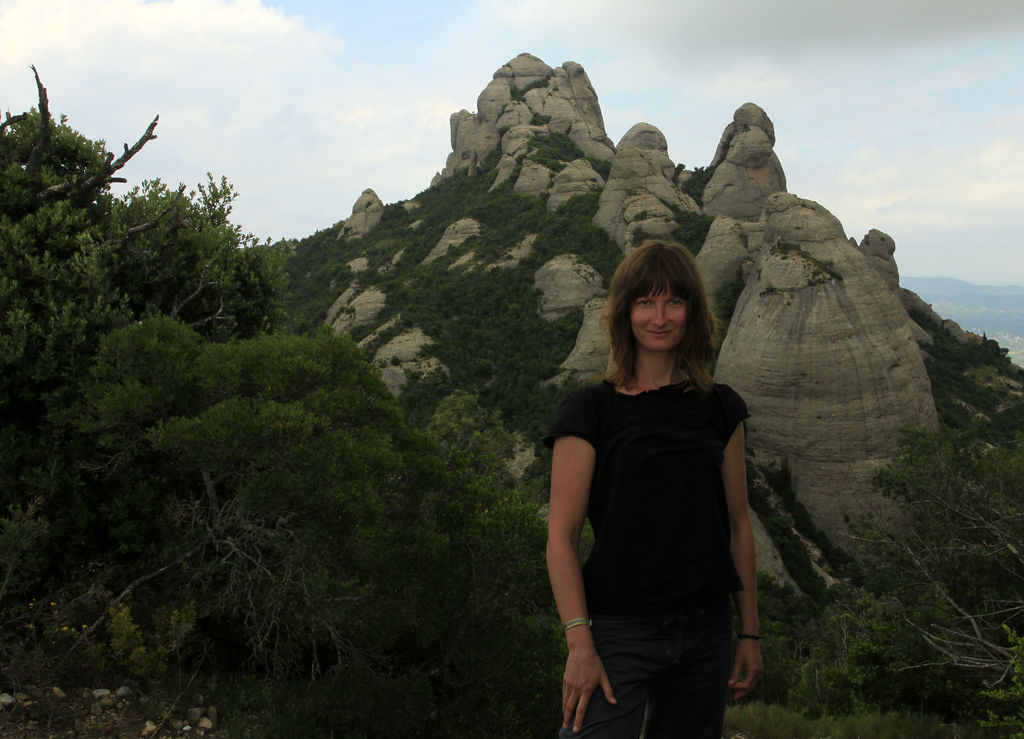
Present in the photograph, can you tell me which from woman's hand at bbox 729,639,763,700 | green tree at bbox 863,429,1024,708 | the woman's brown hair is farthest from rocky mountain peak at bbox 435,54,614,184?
woman's hand at bbox 729,639,763,700

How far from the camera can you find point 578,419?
232 cm

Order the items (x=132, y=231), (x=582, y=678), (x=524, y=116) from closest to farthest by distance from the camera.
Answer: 1. (x=582, y=678)
2. (x=132, y=231)
3. (x=524, y=116)

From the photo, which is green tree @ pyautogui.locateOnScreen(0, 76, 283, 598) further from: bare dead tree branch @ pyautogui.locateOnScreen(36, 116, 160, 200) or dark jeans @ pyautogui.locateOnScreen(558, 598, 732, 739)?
dark jeans @ pyautogui.locateOnScreen(558, 598, 732, 739)

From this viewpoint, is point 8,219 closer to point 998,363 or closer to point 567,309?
point 567,309

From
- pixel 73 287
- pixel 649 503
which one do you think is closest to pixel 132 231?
pixel 73 287

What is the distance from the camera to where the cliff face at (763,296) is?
25828 millimetres

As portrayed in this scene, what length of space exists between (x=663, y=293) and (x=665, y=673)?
141cm

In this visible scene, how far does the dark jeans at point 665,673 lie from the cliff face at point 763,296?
25960 mm

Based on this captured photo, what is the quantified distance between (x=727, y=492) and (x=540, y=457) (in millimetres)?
25414

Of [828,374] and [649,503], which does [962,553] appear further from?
[828,374]

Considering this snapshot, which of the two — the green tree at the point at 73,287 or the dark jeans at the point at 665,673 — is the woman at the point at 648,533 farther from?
the green tree at the point at 73,287

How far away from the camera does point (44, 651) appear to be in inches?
245

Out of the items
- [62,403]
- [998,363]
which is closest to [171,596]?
[62,403]

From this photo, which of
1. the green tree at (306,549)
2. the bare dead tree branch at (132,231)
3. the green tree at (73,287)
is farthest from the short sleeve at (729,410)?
the bare dead tree branch at (132,231)
